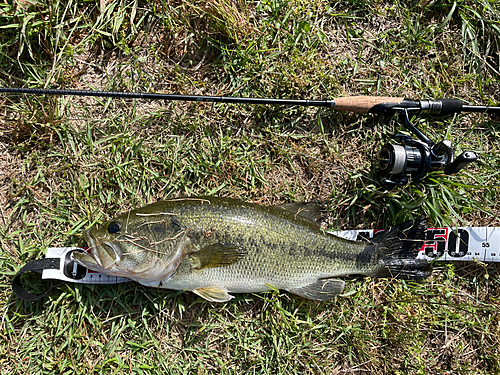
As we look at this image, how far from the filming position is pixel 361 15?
12.5 ft

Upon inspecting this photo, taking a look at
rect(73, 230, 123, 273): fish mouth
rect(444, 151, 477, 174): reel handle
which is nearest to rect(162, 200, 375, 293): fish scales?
rect(73, 230, 123, 273): fish mouth

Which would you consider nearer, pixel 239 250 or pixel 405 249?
pixel 239 250

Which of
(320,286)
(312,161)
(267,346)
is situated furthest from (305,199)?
(267,346)

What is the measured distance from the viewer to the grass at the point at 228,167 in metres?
3.34

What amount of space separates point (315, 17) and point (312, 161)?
1597 millimetres

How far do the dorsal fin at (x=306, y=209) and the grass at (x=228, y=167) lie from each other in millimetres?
252

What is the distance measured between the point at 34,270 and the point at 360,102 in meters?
3.54

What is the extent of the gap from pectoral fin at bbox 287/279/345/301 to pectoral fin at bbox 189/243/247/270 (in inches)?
28.1

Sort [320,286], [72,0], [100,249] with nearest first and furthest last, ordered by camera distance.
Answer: [100,249]
[320,286]
[72,0]

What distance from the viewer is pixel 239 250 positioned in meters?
2.97

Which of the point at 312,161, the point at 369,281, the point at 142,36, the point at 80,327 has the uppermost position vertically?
the point at 142,36

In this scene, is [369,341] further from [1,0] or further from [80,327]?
[1,0]

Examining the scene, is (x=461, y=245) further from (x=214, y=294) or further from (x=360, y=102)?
(x=214, y=294)

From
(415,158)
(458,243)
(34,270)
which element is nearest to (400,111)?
(415,158)
